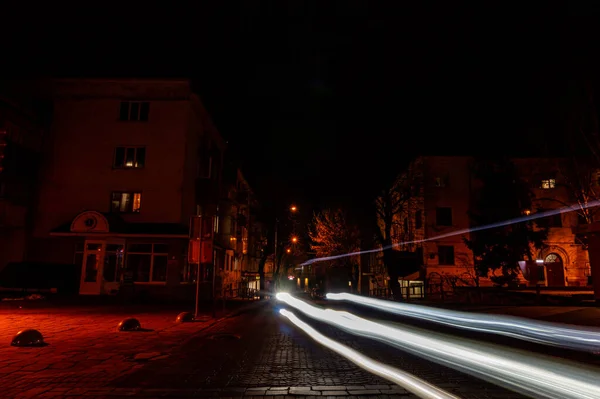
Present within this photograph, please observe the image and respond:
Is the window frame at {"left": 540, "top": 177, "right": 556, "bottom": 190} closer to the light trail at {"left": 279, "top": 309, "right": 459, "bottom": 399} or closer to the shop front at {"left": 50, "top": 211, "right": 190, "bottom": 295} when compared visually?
the shop front at {"left": 50, "top": 211, "right": 190, "bottom": 295}

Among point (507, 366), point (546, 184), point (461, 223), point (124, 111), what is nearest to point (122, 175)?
point (124, 111)

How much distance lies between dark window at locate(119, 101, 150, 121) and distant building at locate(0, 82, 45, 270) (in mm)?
4976

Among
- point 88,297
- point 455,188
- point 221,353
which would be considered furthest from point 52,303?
point 455,188

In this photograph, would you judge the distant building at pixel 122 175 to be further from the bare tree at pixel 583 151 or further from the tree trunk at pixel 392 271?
the bare tree at pixel 583 151

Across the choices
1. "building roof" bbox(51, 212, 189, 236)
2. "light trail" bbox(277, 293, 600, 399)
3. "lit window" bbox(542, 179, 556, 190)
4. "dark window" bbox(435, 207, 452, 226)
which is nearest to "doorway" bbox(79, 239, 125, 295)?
"building roof" bbox(51, 212, 189, 236)

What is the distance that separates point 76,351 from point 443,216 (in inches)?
1300

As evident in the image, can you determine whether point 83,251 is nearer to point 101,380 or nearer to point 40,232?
point 40,232

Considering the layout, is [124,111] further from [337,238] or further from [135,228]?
[337,238]

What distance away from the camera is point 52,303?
1920 cm

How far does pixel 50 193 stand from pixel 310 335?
70.0 feet

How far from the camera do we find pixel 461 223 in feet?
119

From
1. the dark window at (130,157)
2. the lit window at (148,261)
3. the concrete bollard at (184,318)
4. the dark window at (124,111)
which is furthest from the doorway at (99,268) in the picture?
the concrete bollard at (184,318)

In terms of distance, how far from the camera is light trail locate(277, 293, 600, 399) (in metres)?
5.50

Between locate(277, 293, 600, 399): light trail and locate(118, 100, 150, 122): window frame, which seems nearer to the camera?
locate(277, 293, 600, 399): light trail
